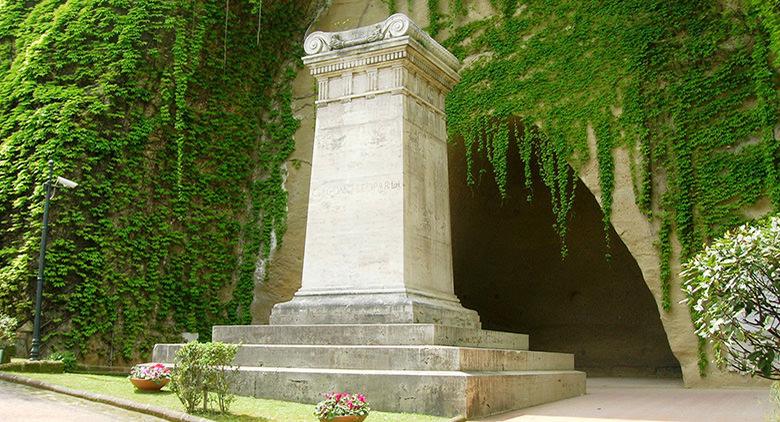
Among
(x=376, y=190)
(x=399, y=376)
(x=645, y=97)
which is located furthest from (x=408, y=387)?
(x=645, y=97)

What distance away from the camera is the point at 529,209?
18.7 meters

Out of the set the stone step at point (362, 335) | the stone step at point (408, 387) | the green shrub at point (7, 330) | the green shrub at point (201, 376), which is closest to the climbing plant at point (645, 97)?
the stone step at point (362, 335)

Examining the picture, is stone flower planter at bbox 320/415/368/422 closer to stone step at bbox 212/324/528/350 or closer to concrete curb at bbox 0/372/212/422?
concrete curb at bbox 0/372/212/422

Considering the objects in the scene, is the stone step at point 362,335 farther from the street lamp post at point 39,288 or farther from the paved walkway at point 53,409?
the street lamp post at point 39,288

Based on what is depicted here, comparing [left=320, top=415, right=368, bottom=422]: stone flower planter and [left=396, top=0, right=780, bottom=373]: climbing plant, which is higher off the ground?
[left=396, top=0, right=780, bottom=373]: climbing plant

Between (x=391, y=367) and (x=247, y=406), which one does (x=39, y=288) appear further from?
(x=391, y=367)

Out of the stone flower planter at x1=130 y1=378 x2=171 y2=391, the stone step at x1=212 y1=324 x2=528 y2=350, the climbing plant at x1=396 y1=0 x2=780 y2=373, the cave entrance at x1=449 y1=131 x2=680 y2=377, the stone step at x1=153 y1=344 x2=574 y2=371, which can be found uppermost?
the climbing plant at x1=396 y1=0 x2=780 y2=373

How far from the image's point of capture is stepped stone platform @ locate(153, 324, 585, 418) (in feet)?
20.5

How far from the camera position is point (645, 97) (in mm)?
12523

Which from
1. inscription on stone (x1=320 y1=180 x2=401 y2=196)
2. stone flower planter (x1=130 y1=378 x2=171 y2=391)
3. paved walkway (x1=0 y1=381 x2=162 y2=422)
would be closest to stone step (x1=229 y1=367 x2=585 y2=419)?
stone flower planter (x1=130 y1=378 x2=171 y2=391)

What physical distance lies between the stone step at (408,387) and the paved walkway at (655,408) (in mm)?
180

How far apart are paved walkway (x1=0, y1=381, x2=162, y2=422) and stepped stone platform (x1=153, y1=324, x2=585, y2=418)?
1.26m

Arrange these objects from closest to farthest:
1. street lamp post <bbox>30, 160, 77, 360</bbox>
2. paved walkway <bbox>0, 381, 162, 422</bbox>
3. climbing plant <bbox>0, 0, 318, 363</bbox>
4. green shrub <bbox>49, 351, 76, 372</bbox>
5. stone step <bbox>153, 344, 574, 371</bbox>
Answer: paved walkway <bbox>0, 381, 162, 422</bbox> < stone step <bbox>153, 344, 574, 371</bbox> < street lamp post <bbox>30, 160, 77, 360</bbox> < green shrub <bbox>49, 351, 76, 372</bbox> < climbing plant <bbox>0, 0, 318, 363</bbox>

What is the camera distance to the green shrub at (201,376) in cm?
607
